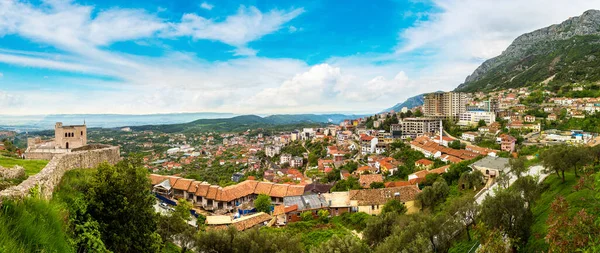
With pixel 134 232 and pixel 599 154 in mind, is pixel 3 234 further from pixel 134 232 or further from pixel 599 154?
pixel 599 154

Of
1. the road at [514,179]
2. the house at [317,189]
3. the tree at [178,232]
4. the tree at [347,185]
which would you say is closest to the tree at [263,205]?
the house at [317,189]

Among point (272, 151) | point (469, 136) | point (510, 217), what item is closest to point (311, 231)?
point (510, 217)

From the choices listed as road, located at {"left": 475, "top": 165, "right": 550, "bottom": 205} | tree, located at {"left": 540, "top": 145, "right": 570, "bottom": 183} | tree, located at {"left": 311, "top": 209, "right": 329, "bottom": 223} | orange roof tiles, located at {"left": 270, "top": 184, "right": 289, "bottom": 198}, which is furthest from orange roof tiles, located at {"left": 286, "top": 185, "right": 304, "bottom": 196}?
tree, located at {"left": 540, "top": 145, "right": 570, "bottom": 183}

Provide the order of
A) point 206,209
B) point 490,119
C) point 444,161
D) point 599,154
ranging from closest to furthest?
point 599,154, point 206,209, point 444,161, point 490,119

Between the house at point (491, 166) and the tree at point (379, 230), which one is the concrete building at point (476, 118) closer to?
the house at point (491, 166)

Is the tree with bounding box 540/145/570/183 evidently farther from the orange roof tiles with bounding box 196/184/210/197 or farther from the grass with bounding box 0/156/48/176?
the orange roof tiles with bounding box 196/184/210/197

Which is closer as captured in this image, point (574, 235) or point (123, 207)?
point (574, 235)

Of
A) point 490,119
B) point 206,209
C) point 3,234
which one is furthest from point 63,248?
point 490,119

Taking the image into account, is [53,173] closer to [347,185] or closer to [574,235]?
[574,235]
